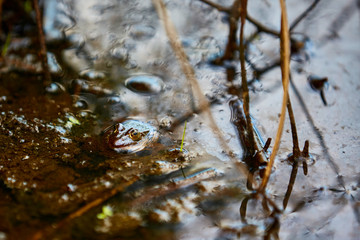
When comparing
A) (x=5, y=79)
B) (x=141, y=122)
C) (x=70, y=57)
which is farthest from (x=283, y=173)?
(x=5, y=79)

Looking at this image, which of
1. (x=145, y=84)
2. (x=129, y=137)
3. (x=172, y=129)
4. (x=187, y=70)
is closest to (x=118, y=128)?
(x=129, y=137)

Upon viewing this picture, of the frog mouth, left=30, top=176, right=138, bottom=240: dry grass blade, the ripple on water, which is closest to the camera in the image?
left=30, top=176, right=138, bottom=240: dry grass blade

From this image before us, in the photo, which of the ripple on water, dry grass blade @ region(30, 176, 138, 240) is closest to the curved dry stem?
the ripple on water

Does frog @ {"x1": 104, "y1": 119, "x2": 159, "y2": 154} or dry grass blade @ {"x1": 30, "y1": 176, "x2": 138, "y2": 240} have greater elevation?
frog @ {"x1": 104, "y1": 119, "x2": 159, "y2": 154}

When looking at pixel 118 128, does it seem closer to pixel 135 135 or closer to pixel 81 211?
pixel 135 135

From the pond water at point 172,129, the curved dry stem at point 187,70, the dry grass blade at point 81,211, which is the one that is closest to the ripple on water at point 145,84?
the pond water at point 172,129

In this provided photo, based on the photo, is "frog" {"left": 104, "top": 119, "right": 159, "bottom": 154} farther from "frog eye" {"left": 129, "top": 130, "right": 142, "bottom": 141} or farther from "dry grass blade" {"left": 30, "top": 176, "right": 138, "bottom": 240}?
"dry grass blade" {"left": 30, "top": 176, "right": 138, "bottom": 240}

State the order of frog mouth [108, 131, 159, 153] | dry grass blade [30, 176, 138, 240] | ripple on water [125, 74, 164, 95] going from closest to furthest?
dry grass blade [30, 176, 138, 240] → frog mouth [108, 131, 159, 153] → ripple on water [125, 74, 164, 95]
